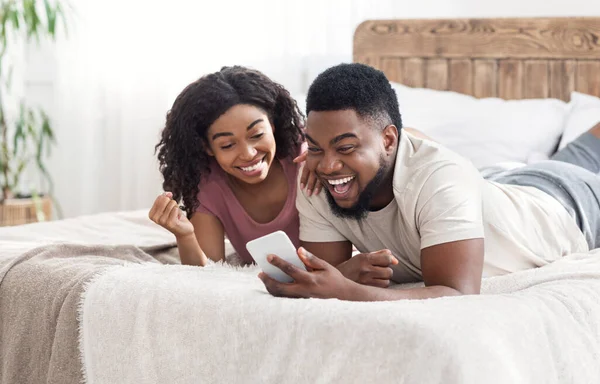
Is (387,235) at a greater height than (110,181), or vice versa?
(387,235)

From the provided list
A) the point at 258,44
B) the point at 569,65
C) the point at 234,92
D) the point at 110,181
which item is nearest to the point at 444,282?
the point at 234,92

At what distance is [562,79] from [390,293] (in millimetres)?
2057

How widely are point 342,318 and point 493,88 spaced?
2283 millimetres

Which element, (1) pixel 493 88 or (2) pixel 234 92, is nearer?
(2) pixel 234 92

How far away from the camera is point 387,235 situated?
1.74 metres

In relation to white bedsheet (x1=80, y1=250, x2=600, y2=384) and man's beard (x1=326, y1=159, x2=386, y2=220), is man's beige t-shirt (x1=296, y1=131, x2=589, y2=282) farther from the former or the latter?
white bedsheet (x1=80, y1=250, x2=600, y2=384)

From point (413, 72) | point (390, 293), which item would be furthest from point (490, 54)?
point (390, 293)

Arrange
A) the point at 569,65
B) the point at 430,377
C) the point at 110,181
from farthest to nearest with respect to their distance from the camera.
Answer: the point at 110,181
the point at 569,65
the point at 430,377

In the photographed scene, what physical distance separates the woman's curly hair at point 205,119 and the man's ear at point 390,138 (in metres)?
0.47

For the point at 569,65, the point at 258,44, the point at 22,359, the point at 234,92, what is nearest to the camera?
the point at 22,359

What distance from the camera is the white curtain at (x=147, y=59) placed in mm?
3846

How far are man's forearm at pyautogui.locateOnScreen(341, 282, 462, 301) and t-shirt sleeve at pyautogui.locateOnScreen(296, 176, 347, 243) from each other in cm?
37

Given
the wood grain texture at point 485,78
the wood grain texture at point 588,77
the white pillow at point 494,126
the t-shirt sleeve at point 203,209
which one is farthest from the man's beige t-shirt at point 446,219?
the wood grain texture at point 485,78

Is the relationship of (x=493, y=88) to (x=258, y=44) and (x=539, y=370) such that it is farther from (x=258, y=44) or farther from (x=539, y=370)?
(x=539, y=370)
